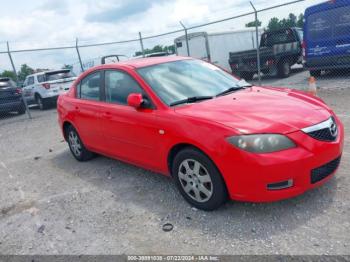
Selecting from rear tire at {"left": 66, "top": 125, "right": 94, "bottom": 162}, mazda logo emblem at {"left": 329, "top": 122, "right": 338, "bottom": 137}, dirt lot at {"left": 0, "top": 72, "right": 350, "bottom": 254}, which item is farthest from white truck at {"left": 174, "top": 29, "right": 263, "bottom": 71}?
mazda logo emblem at {"left": 329, "top": 122, "right": 338, "bottom": 137}

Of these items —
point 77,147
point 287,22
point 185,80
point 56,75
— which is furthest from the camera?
point 287,22

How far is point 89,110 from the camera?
5.01m

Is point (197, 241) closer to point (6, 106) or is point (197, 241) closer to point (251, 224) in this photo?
point (251, 224)

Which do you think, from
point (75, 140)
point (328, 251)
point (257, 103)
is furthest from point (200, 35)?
point (328, 251)

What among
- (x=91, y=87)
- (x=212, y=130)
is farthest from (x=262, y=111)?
(x=91, y=87)

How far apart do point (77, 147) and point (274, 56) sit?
30.3 ft

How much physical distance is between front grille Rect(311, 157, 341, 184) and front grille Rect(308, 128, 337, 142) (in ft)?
0.76

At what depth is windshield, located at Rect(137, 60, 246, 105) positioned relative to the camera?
155 inches

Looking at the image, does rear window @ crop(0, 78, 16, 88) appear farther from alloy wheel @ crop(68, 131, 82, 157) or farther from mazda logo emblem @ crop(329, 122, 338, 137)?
mazda logo emblem @ crop(329, 122, 338, 137)

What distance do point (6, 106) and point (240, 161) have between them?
12021 millimetres

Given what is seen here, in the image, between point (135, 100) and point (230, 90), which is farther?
point (230, 90)

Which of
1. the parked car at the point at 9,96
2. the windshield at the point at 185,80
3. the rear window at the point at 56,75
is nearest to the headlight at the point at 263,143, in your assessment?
the windshield at the point at 185,80

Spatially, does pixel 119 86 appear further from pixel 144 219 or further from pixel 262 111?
pixel 262 111

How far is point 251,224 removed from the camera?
10.6 ft
